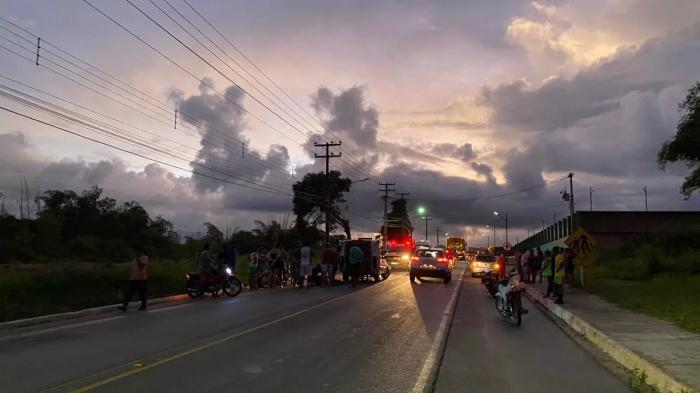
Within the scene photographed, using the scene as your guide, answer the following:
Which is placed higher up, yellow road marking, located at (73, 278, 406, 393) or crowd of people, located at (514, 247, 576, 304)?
crowd of people, located at (514, 247, 576, 304)

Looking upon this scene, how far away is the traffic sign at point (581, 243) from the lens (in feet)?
74.5

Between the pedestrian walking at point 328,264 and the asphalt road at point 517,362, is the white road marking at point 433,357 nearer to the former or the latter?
the asphalt road at point 517,362

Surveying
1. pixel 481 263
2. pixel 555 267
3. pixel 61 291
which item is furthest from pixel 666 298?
pixel 481 263

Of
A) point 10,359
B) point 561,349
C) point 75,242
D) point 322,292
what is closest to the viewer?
point 10,359

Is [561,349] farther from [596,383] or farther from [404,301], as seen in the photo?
[404,301]

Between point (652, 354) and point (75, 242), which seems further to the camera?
point (75, 242)

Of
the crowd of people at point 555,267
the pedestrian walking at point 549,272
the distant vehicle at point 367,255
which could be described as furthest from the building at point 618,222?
the pedestrian walking at point 549,272

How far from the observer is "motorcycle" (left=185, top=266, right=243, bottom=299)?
20.9 metres

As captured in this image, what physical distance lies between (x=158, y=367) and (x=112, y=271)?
1482 cm

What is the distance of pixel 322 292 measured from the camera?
23.7 meters

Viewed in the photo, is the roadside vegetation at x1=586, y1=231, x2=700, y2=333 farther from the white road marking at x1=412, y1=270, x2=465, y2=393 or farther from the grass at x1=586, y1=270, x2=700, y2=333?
the white road marking at x1=412, y1=270, x2=465, y2=393

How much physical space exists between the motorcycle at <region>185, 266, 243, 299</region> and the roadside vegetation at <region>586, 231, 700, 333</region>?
12419 mm

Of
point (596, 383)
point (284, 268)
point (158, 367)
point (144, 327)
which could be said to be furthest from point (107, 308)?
point (596, 383)

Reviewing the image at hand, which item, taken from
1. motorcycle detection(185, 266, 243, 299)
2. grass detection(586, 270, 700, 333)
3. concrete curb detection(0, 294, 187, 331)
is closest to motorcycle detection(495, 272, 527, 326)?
grass detection(586, 270, 700, 333)
